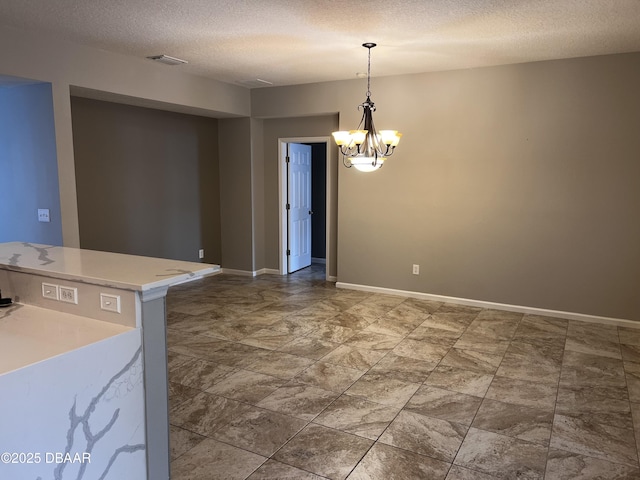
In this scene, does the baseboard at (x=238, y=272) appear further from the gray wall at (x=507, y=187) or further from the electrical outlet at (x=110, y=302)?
the electrical outlet at (x=110, y=302)

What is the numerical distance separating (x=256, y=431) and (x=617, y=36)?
4201 millimetres

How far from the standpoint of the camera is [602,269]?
478 centimetres

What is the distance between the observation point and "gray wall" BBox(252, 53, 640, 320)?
4.64 m

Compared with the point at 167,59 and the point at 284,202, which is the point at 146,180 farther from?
the point at 284,202

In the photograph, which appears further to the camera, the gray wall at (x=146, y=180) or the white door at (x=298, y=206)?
the white door at (x=298, y=206)

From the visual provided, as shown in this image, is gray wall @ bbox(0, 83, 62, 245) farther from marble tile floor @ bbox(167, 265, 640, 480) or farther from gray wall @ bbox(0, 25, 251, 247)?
marble tile floor @ bbox(167, 265, 640, 480)

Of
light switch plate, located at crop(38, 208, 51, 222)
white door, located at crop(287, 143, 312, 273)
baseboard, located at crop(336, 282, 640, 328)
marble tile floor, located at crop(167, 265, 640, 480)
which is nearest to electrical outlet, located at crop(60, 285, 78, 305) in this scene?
marble tile floor, located at crop(167, 265, 640, 480)

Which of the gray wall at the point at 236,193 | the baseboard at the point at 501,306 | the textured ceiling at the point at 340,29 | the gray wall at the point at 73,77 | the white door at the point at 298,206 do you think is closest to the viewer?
the textured ceiling at the point at 340,29

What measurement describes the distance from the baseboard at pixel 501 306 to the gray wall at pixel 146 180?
7.54 feet

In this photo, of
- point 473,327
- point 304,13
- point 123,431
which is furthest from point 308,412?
point 304,13

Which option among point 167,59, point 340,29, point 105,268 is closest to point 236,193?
point 167,59

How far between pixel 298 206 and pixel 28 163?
3.77 metres

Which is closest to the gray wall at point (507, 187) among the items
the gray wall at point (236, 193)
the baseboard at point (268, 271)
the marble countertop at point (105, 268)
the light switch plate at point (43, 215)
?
the gray wall at point (236, 193)

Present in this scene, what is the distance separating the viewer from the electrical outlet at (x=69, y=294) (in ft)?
6.60
